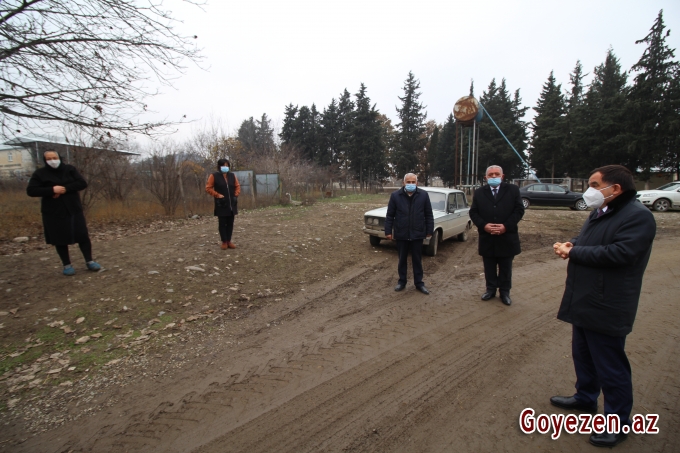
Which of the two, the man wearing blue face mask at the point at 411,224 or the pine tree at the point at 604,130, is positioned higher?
the pine tree at the point at 604,130

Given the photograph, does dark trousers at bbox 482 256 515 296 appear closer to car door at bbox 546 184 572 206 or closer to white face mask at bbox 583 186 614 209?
white face mask at bbox 583 186 614 209

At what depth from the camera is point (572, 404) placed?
2719 millimetres

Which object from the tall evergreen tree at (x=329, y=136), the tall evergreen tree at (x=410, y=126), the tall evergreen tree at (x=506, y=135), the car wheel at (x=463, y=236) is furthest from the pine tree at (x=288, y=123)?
the car wheel at (x=463, y=236)

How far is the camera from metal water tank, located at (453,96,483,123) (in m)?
19.2

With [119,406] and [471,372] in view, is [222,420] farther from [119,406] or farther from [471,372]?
[471,372]

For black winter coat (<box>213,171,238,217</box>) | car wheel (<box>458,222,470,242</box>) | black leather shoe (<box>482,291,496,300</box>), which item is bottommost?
black leather shoe (<box>482,291,496,300</box>)

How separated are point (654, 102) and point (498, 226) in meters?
35.7

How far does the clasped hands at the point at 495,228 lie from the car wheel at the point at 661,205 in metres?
19.5

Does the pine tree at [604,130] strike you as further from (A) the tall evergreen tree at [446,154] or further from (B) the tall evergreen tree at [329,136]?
(B) the tall evergreen tree at [329,136]

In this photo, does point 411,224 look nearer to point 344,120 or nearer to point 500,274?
point 500,274

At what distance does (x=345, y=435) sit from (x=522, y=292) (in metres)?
4.40

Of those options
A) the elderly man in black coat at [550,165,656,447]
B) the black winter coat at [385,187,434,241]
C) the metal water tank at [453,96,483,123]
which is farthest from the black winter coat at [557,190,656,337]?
the metal water tank at [453,96,483,123]

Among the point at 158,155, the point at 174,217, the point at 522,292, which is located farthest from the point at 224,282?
the point at 158,155

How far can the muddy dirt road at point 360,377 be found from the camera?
2445mm
